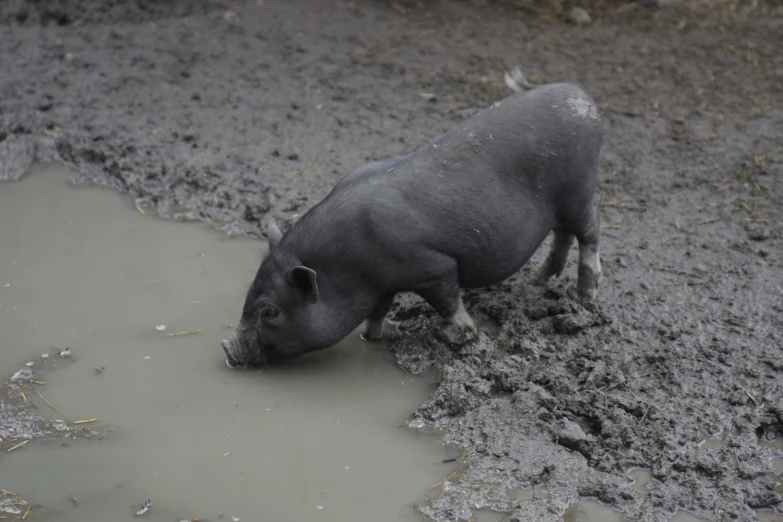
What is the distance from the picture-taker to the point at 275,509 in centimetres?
403

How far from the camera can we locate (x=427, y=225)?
184 inches

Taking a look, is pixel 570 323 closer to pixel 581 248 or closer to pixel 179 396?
pixel 581 248

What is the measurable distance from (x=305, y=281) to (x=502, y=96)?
4.00m

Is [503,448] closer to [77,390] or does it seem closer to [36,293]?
[77,390]

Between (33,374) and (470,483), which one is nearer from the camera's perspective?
(470,483)

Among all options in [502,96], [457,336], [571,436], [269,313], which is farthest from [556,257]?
[502,96]

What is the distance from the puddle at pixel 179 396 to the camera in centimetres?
411

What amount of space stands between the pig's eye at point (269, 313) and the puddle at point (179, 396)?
351 millimetres

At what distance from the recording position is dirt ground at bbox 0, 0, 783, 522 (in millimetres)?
4438

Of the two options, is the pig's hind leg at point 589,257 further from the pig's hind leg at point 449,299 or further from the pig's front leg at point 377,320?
the pig's front leg at point 377,320

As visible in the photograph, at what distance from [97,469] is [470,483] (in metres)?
1.70

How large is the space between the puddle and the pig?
0.31 meters

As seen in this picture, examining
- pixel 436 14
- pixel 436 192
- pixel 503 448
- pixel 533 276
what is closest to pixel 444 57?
pixel 436 14

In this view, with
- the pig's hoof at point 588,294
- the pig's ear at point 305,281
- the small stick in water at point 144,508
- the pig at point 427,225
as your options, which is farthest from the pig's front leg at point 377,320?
the small stick in water at point 144,508
